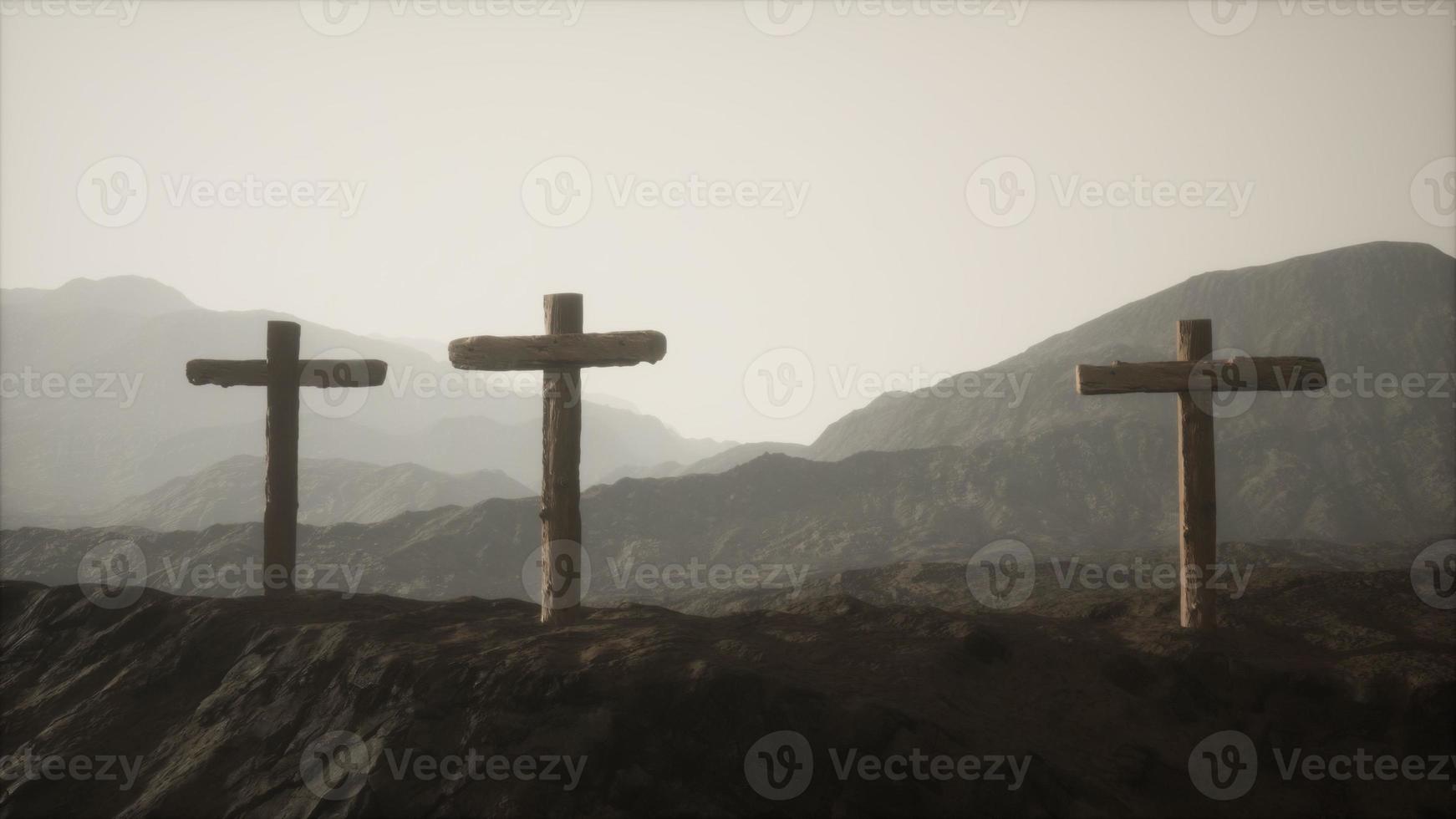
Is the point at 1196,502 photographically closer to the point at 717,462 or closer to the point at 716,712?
the point at 716,712

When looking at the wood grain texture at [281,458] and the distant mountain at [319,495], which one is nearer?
the wood grain texture at [281,458]

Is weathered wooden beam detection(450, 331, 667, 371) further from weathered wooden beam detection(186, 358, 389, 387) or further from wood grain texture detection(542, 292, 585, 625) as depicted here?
weathered wooden beam detection(186, 358, 389, 387)

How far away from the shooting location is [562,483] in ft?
30.1

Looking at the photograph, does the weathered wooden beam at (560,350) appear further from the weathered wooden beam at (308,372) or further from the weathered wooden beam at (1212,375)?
the weathered wooden beam at (1212,375)

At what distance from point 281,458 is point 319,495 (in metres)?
62.2

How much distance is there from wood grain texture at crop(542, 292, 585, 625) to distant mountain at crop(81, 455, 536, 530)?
5485 centimetres

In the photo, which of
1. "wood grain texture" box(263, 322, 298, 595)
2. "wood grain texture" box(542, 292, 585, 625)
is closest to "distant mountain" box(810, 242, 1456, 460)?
"wood grain texture" box(263, 322, 298, 595)

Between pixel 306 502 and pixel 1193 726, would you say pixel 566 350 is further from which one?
pixel 306 502

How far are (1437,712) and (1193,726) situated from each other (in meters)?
2.07

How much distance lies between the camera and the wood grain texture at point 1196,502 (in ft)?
29.9

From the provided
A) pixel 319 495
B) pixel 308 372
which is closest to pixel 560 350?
pixel 308 372

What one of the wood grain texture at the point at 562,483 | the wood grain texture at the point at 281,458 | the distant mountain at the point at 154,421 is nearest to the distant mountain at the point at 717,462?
the distant mountain at the point at 154,421

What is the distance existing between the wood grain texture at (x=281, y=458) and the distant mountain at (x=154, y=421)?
73.1 metres

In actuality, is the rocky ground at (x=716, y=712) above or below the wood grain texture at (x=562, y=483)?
below
